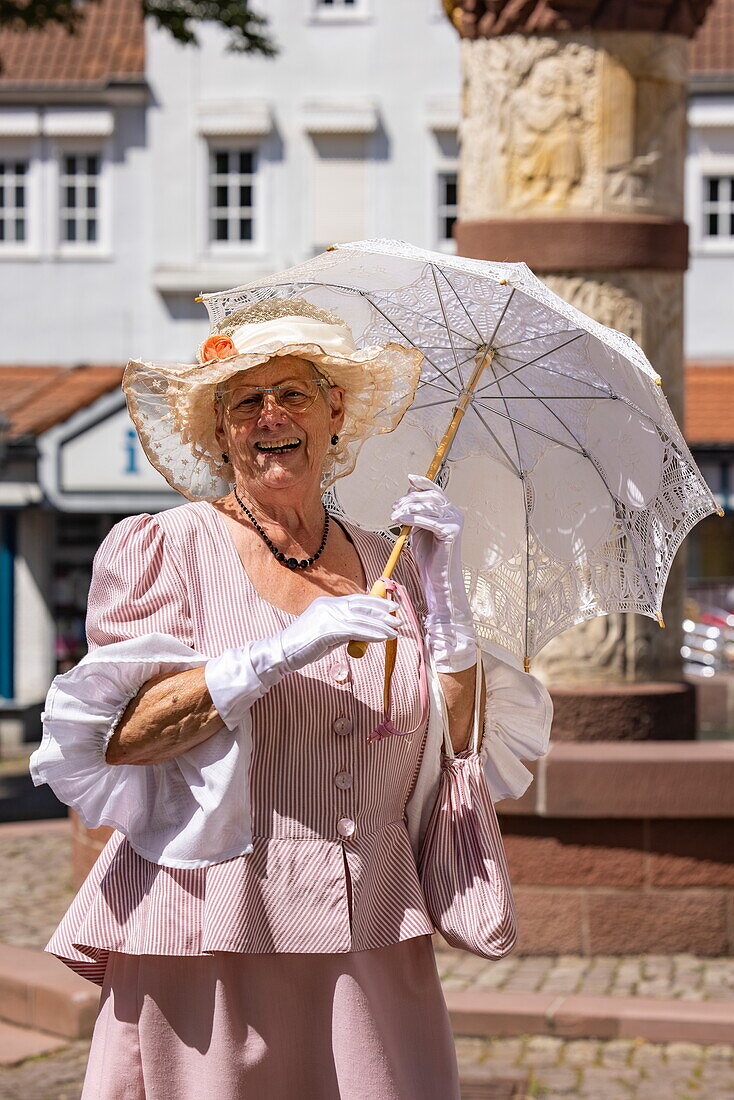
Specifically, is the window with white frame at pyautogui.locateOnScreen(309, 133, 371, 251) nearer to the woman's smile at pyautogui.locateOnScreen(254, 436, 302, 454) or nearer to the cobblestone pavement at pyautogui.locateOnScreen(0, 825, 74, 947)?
the cobblestone pavement at pyautogui.locateOnScreen(0, 825, 74, 947)

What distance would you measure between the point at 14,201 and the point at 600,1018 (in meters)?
17.9

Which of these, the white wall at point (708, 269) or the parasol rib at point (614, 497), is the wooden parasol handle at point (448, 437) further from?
the white wall at point (708, 269)

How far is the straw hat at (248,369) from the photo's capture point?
304 cm

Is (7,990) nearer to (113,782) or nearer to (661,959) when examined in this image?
(661,959)

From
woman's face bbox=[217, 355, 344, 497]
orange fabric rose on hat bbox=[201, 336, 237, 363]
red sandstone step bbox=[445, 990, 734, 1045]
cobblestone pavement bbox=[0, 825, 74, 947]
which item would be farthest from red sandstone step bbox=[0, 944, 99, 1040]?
orange fabric rose on hat bbox=[201, 336, 237, 363]

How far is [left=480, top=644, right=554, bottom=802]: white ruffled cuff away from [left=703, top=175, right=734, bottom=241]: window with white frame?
19161 mm

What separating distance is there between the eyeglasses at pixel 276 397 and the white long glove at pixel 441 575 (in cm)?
25

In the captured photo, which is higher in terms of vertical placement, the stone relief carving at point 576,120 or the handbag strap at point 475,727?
the stone relief carving at point 576,120

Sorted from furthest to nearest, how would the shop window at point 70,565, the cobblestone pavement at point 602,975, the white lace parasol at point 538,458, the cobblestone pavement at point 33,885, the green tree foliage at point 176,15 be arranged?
the shop window at point 70,565, the green tree foliage at point 176,15, the cobblestone pavement at point 33,885, the cobblestone pavement at point 602,975, the white lace parasol at point 538,458

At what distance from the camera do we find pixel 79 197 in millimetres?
21766

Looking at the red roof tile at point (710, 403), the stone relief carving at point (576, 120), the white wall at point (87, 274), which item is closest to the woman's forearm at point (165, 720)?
the stone relief carving at point (576, 120)

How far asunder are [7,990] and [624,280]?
4018 millimetres

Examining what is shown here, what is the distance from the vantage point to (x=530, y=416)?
11.5ft

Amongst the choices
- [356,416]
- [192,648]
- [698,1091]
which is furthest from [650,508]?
[698,1091]
